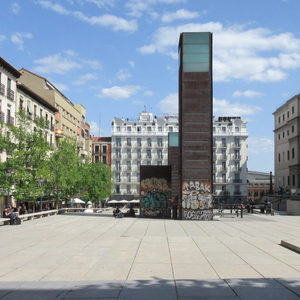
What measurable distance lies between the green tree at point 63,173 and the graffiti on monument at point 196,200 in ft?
65.7

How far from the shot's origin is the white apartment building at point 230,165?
312 ft

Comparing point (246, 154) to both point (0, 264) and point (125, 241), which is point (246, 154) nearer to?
point (125, 241)

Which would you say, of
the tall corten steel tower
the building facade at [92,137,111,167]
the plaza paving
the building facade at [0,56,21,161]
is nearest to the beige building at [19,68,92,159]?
the building facade at [92,137,111,167]

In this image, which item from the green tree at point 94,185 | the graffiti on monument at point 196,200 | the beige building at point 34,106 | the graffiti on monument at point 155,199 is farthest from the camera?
the green tree at point 94,185

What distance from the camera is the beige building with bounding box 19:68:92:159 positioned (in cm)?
6278

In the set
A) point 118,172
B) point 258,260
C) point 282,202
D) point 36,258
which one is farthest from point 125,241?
point 118,172

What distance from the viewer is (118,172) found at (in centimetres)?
9581

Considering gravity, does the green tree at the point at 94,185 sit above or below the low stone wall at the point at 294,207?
above

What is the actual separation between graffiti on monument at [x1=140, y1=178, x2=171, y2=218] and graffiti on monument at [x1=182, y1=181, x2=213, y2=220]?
13.5ft

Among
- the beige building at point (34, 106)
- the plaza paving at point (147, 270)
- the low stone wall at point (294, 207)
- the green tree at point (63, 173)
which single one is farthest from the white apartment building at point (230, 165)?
the plaza paving at point (147, 270)

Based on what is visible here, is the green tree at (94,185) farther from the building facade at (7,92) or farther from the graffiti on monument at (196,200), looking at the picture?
the graffiti on monument at (196,200)

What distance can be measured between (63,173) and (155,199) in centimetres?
1678

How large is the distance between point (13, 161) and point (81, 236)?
1918 centimetres

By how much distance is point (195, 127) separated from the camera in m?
33.4
